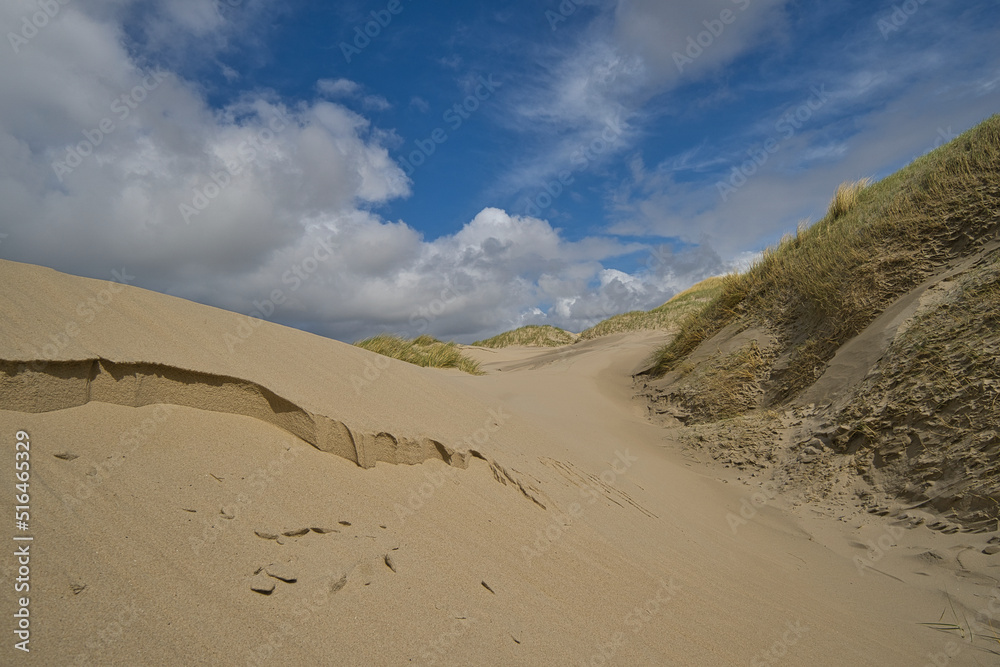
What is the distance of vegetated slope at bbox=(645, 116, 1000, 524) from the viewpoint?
4016mm

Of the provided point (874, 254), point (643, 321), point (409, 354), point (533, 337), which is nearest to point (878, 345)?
point (874, 254)

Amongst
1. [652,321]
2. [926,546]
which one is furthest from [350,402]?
[652,321]

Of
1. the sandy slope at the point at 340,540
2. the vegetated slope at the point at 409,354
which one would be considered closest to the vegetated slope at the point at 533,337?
the vegetated slope at the point at 409,354

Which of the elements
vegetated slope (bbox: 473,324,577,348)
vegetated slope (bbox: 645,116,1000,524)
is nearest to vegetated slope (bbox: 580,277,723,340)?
vegetated slope (bbox: 473,324,577,348)

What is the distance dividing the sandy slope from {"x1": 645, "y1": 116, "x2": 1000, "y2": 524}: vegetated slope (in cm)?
67

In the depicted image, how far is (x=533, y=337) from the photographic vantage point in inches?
794

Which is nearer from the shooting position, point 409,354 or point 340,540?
point 340,540

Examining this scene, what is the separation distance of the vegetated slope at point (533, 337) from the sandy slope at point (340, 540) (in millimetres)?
15927

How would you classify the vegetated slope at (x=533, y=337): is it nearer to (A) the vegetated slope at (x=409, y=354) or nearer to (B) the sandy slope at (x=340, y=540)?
(A) the vegetated slope at (x=409, y=354)

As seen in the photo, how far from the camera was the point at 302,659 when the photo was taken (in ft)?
4.67

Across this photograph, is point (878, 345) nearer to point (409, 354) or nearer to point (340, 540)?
point (340, 540)

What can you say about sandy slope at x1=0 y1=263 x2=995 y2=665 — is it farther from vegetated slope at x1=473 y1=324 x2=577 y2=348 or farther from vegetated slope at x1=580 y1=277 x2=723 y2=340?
vegetated slope at x1=473 y1=324 x2=577 y2=348

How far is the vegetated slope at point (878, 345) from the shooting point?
13.2ft

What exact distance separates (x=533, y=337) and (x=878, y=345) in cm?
1528
